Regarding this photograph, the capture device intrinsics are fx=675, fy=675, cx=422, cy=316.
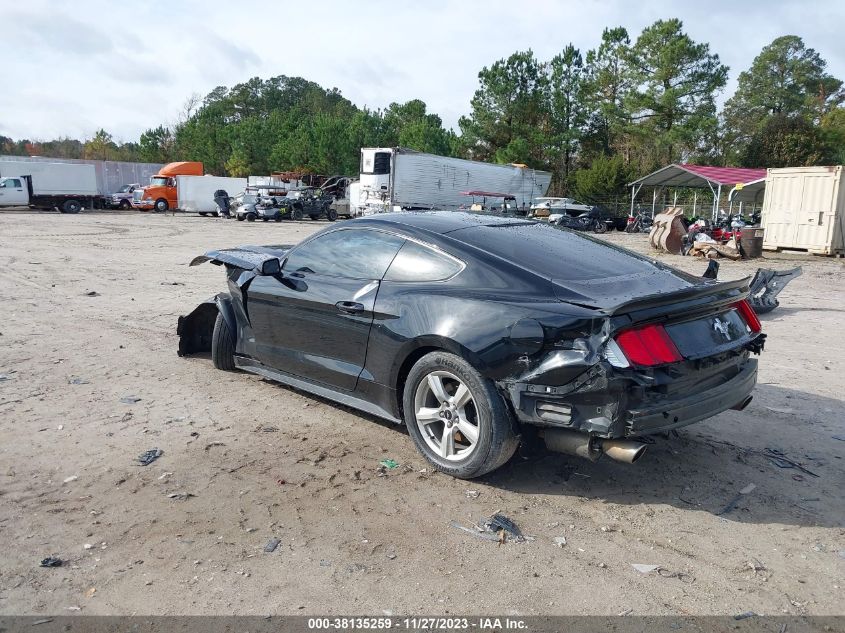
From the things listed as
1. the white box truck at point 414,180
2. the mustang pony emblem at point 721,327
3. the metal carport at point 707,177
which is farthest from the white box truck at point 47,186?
the mustang pony emblem at point 721,327

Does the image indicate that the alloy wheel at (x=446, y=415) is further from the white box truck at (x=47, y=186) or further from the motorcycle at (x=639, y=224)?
the white box truck at (x=47, y=186)

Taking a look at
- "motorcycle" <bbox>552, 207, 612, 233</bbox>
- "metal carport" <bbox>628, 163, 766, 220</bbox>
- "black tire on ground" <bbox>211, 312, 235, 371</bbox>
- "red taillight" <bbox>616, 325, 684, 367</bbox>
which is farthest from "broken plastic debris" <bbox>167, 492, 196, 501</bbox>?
"motorcycle" <bbox>552, 207, 612, 233</bbox>

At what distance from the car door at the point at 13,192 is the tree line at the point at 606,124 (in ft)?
71.9

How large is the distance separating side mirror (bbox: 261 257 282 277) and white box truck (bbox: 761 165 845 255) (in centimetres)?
1828

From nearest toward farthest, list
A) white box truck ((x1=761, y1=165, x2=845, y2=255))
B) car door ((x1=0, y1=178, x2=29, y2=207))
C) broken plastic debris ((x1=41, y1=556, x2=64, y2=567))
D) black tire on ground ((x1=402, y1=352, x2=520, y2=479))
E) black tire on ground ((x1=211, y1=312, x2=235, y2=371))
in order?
broken plastic debris ((x1=41, y1=556, x2=64, y2=567)) → black tire on ground ((x1=402, y1=352, x2=520, y2=479)) → black tire on ground ((x1=211, y1=312, x2=235, y2=371)) → white box truck ((x1=761, y1=165, x2=845, y2=255)) → car door ((x1=0, y1=178, x2=29, y2=207))

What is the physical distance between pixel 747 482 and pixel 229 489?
3011 mm

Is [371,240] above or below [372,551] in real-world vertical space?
above

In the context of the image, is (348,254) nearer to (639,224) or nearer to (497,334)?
(497,334)

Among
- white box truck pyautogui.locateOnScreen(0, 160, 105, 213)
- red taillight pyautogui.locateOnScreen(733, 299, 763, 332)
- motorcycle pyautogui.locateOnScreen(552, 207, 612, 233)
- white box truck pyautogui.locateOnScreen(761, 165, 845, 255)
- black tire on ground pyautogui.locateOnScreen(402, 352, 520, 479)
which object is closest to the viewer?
black tire on ground pyautogui.locateOnScreen(402, 352, 520, 479)

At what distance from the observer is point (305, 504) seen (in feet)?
11.9

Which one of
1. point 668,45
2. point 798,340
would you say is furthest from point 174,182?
point 798,340

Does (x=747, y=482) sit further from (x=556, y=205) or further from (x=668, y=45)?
(x=668, y=45)

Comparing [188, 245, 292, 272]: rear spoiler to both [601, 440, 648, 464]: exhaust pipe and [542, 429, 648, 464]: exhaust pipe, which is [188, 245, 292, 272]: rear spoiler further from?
[601, 440, 648, 464]: exhaust pipe

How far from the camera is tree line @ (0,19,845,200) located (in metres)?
42.5
